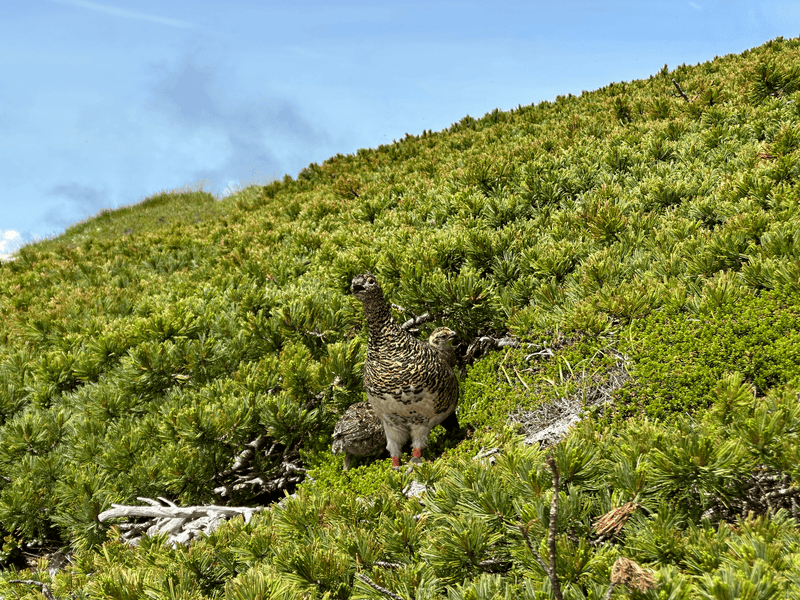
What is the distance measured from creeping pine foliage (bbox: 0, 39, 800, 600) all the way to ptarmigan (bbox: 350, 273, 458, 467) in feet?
1.14

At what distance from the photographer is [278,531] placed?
2998mm

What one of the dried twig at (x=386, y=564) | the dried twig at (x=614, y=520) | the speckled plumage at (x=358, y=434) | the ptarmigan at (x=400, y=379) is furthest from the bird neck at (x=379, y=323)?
the dried twig at (x=614, y=520)

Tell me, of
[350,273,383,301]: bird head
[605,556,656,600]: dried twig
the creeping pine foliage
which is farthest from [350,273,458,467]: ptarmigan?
[605,556,656,600]: dried twig

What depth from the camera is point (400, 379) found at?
4059 mm

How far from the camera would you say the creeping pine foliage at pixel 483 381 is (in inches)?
93.6

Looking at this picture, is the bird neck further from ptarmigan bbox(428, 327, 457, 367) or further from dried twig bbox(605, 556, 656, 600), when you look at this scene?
dried twig bbox(605, 556, 656, 600)

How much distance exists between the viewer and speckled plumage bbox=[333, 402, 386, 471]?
4.44 meters

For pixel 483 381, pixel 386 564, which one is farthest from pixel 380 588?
pixel 483 381

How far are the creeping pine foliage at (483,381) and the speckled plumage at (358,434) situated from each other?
22 cm

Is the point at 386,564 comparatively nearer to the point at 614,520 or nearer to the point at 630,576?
the point at 614,520

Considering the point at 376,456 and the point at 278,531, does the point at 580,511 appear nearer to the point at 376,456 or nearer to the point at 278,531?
the point at 278,531

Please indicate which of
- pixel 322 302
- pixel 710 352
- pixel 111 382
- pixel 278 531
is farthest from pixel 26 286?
pixel 710 352

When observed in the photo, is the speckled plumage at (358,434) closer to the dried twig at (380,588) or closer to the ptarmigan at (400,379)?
the ptarmigan at (400,379)

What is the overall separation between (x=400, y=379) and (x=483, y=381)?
1157 mm
